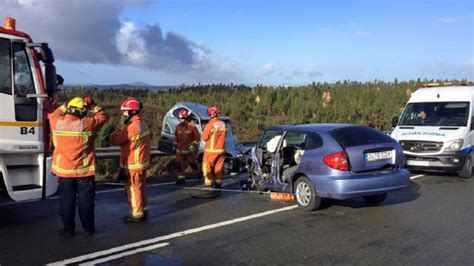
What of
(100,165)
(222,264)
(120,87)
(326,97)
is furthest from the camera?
(326,97)

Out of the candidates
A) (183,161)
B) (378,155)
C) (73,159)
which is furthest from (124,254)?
(183,161)

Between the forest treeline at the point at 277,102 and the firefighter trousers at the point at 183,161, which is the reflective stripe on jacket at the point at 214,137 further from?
the forest treeline at the point at 277,102

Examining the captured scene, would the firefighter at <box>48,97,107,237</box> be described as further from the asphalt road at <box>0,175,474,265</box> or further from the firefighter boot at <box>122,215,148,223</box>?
the firefighter boot at <box>122,215,148,223</box>

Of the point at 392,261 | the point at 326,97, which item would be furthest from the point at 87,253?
the point at 326,97

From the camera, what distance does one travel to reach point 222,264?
5.74 metres

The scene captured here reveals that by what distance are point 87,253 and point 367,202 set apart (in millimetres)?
5118

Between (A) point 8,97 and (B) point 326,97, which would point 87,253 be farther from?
(B) point 326,97

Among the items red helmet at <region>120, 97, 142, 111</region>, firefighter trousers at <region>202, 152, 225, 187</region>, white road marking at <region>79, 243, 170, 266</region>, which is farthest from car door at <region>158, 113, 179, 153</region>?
white road marking at <region>79, 243, 170, 266</region>

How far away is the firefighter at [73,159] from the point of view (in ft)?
22.2

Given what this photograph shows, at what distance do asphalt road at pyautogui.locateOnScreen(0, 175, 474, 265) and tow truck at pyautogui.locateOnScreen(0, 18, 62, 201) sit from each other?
0.72m

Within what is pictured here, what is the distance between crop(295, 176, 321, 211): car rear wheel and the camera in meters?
8.56

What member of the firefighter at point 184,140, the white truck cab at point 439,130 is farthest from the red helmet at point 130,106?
the white truck cab at point 439,130

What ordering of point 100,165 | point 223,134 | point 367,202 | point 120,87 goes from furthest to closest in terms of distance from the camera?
point 120,87
point 100,165
point 223,134
point 367,202

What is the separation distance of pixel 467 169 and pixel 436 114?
169 centimetres
